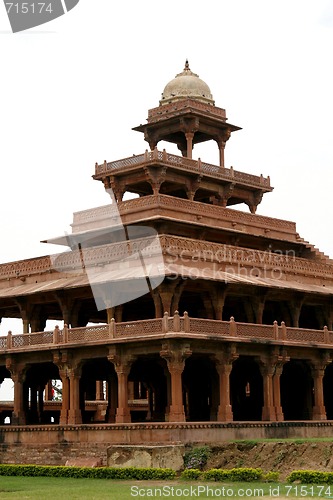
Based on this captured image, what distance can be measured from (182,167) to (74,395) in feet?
41.6

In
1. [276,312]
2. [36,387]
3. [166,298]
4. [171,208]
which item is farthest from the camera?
[36,387]

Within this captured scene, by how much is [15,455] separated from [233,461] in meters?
12.2

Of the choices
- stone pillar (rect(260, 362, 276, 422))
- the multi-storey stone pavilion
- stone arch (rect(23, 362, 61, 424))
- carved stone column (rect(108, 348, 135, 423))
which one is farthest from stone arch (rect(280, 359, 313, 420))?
stone arch (rect(23, 362, 61, 424))

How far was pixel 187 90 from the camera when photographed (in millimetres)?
53688

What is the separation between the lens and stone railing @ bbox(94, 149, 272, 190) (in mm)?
49438

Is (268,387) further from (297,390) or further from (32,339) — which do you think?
(32,339)

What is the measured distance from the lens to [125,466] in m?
37.2

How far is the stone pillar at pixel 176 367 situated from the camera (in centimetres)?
4041

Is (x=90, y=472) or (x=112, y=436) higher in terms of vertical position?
(x=112, y=436)

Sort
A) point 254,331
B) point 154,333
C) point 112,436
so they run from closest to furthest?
point 154,333
point 112,436
point 254,331

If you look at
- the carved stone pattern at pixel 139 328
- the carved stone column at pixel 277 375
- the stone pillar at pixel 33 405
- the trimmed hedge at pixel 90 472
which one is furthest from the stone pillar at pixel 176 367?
the stone pillar at pixel 33 405

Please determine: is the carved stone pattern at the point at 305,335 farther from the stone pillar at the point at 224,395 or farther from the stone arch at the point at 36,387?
the stone arch at the point at 36,387

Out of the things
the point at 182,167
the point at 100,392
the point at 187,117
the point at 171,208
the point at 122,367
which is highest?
the point at 187,117

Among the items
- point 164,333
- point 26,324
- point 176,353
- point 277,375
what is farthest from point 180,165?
point 176,353
